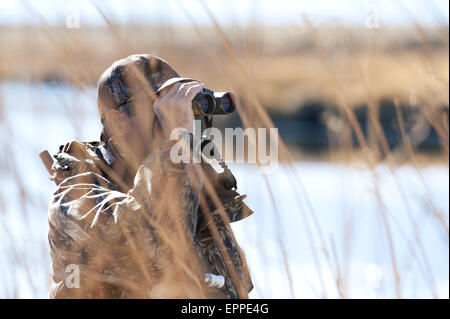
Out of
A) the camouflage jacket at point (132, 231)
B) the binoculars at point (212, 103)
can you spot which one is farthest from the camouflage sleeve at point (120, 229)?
the binoculars at point (212, 103)

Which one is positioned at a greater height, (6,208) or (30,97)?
(30,97)

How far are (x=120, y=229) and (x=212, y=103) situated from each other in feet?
0.99

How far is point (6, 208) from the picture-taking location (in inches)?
72.5

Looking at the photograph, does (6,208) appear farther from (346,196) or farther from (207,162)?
(346,196)

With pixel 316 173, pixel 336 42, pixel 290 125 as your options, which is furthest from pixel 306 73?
pixel 336 42

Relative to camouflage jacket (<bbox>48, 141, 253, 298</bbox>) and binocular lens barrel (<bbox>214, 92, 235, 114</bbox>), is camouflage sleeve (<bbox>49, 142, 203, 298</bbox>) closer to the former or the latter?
camouflage jacket (<bbox>48, 141, 253, 298</bbox>)

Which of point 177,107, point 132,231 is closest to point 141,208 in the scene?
point 132,231

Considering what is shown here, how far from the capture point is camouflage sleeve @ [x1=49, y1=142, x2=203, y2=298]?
4.11ft

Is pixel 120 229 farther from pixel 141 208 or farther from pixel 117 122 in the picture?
pixel 117 122

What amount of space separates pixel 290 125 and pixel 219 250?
36.2ft

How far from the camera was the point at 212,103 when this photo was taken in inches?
55.6

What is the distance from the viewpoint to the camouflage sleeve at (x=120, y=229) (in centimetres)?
125

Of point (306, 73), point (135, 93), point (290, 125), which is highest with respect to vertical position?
point (306, 73)

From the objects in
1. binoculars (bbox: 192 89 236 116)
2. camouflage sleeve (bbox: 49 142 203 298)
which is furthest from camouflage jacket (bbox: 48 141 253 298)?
binoculars (bbox: 192 89 236 116)
